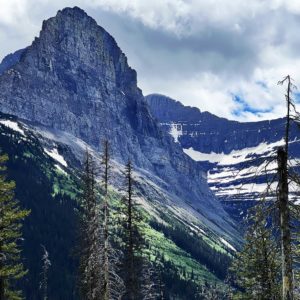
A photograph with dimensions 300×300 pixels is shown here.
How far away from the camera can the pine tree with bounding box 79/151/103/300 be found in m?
39.6

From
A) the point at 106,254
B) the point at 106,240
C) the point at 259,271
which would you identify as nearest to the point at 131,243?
the point at 106,240

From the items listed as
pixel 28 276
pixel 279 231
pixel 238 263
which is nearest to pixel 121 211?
pixel 238 263

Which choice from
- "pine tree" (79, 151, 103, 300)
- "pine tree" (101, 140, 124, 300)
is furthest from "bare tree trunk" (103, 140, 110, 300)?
"pine tree" (79, 151, 103, 300)

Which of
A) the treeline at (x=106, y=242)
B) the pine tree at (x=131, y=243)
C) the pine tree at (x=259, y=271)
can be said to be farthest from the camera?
the pine tree at (x=131, y=243)

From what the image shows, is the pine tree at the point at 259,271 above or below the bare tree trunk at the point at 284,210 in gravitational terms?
below

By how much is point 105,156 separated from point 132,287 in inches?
451

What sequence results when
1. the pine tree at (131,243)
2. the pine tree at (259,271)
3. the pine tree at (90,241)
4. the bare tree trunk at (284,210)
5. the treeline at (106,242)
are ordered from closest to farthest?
the bare tree trunk at (284,210)
the pine tree at (259,271)
the treeline at (106,242)
the pine tree at (90,241)
the pine tree at (131,243)

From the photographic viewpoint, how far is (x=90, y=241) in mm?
41344

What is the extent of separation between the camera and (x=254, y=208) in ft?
74.8

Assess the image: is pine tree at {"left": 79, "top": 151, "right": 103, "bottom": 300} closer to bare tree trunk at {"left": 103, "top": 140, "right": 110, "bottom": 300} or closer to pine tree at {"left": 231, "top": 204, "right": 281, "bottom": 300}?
bare tree trunk at {"left": 103, "top": 140, "right": 110, "bottom": 300}

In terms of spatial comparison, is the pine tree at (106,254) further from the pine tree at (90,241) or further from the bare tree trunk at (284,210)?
the bare tree trunk at (284,210)

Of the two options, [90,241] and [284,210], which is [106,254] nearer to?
[90,241]

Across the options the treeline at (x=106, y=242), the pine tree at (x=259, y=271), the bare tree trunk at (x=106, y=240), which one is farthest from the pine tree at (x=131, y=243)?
the pine tree at (x=259, y=271)

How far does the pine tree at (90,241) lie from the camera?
3959 centimetres
